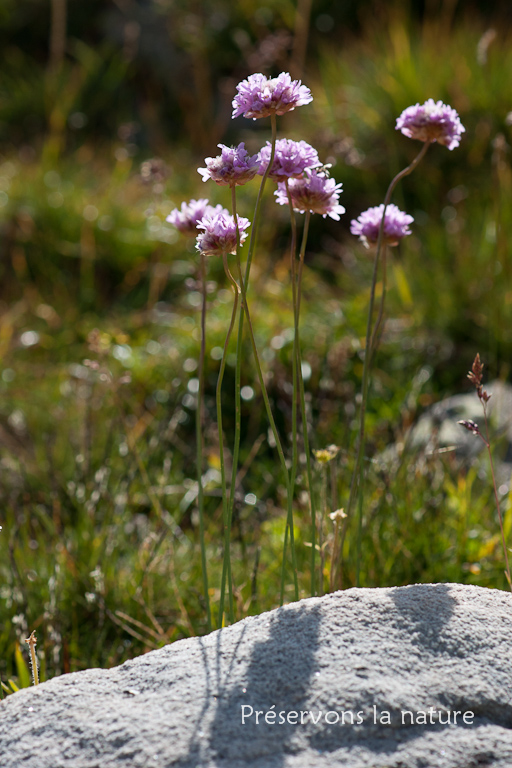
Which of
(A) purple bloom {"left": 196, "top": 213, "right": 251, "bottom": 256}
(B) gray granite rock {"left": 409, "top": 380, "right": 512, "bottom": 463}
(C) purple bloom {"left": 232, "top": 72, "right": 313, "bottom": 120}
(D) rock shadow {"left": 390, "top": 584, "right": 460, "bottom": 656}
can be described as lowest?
(D) rock shadow {"left": 390, "top": 584, "right": 460, "bottom": 656}

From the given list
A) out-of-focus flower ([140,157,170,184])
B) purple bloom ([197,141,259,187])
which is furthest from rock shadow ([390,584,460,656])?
out-of-focus flower ([140,157,170,184])

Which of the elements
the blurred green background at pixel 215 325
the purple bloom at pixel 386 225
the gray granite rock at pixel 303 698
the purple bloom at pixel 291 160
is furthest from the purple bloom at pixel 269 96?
the gray granite rock at pixel 303 698

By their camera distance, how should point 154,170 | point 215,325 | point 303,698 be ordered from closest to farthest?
point 303,698
point 154,170
point 215,325

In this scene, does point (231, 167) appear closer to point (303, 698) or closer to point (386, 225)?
point (386, 225)

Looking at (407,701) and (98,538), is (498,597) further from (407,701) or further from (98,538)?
(98,538)

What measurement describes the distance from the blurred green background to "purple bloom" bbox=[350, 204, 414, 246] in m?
0.52

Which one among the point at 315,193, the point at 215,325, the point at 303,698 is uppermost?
the point at 215,325

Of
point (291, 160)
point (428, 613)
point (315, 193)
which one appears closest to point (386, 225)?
point (315, 193)

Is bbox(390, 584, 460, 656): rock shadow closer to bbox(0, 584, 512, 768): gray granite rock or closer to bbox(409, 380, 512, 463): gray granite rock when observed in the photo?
bbox(0, 584, 512, 768): gray granite rock

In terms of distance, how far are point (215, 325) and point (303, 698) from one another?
271 cm

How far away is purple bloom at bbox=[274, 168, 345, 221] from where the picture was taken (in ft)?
4.81

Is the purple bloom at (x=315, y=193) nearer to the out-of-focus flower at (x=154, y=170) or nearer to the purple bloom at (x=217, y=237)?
the purple bloom at (x=217, y=237)

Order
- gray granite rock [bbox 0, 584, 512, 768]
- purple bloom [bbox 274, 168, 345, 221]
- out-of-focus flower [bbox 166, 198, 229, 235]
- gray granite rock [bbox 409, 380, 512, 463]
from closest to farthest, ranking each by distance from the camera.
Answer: gray granite rock [bbox 0, 584, 512, 768]
purple bloom [bbox 274, 168, 345, 221]
out-of-focus flower [bbox 166, 198, 229, 235]
gray granite rock [bbox 409, 380, 512, 463]

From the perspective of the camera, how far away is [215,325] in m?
3.78
